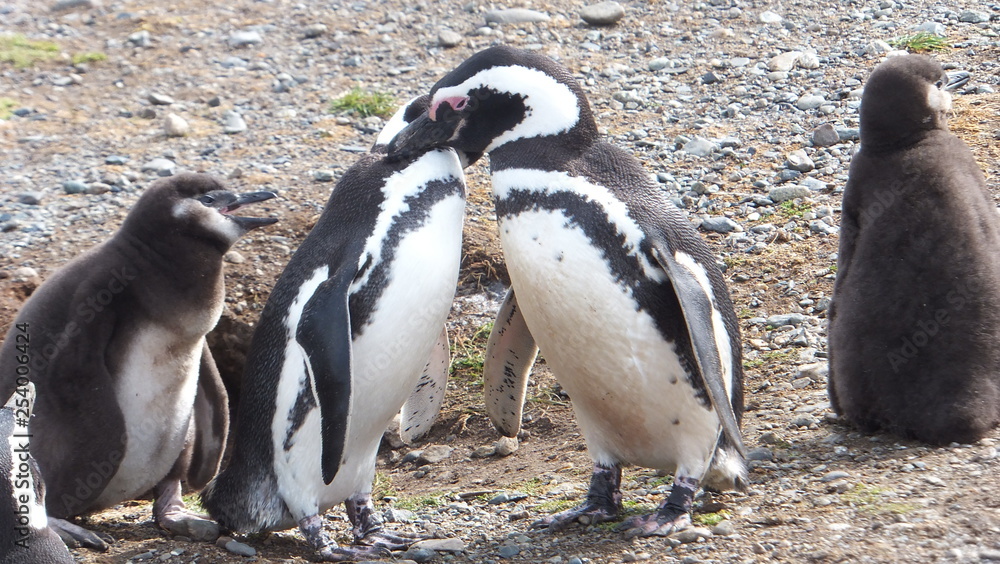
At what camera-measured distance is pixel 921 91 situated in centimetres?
335

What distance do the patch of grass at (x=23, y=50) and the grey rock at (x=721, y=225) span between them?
5520 mm

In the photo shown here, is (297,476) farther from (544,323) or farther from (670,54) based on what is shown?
(670,54)

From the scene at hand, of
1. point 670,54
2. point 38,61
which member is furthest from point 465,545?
point 38,61

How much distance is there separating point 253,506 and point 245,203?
41.8 inches

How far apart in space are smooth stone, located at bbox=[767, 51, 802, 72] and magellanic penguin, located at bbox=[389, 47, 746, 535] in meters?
3.59

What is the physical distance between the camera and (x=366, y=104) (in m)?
6.88

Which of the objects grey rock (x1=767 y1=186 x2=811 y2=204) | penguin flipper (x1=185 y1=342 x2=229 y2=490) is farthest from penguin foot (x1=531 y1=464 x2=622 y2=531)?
grey rock (x1=767 y1=186 x2=811 y2=204)

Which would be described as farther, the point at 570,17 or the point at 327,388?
the point at 570,17

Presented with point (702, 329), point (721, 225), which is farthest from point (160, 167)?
point (702, 329)

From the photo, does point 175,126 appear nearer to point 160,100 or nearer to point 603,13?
point 160,100

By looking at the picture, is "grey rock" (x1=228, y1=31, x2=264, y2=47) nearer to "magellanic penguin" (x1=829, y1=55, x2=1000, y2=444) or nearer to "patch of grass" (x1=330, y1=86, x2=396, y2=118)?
"patch of grass" (x1=330, y1=86, x2=396, y2=118)

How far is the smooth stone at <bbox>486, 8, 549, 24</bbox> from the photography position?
7.91 metres

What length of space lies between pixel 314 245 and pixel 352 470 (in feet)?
2.26

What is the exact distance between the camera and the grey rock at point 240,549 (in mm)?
3062
